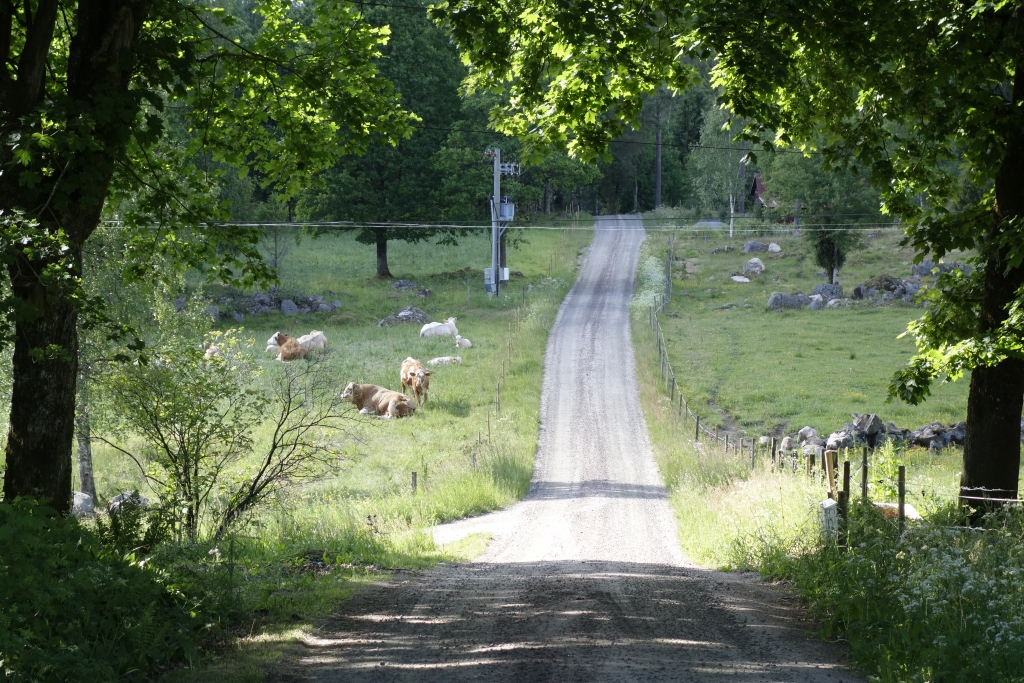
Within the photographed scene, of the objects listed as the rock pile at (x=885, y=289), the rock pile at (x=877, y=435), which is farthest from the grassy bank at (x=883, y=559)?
the rock pile at (x=885, y=289)

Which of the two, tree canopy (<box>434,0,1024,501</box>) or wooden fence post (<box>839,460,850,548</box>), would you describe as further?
wooden fence post (<box>839,460,850,548</box>)

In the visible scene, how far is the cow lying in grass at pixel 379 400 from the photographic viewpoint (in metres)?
31.1

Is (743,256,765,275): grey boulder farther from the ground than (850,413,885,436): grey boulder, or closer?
farther from the ground

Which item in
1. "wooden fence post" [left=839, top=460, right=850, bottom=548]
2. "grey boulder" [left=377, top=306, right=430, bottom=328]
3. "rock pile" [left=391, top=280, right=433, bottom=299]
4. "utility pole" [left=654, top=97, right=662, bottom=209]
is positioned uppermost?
"utility pole" [left=654, top=97, right=662, bottom=209]

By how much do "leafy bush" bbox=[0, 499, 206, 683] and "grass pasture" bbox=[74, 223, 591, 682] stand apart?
1.13 feet

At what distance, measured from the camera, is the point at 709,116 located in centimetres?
7550

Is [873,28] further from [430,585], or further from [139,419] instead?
[139,419]

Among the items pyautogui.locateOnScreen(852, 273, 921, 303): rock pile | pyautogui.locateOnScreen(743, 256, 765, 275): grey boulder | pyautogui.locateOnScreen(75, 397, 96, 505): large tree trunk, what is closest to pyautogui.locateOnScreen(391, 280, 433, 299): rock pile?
pyautogui.locateOnScreen(743, 256, 765, 275): grey boulder

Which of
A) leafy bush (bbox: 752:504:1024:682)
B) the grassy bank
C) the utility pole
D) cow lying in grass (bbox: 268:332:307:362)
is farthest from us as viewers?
the utility pole

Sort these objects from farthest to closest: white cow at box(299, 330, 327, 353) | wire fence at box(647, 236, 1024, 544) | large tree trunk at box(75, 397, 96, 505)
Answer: white cow at box(299, 330, 327, 353) < large tree trunk at box(75, 397, 96, 505) < wire fence at box(647, 236, 1024, 544)

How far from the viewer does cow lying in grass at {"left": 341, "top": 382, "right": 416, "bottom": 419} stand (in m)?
31.1

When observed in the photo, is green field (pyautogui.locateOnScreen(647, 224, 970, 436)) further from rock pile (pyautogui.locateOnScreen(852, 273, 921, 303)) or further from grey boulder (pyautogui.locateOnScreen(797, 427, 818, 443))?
rock pile (pyautogui.locateOnScreen(852, 273, 921, 303))

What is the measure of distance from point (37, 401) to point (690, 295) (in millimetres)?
48231

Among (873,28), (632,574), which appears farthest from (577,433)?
(873,28)
